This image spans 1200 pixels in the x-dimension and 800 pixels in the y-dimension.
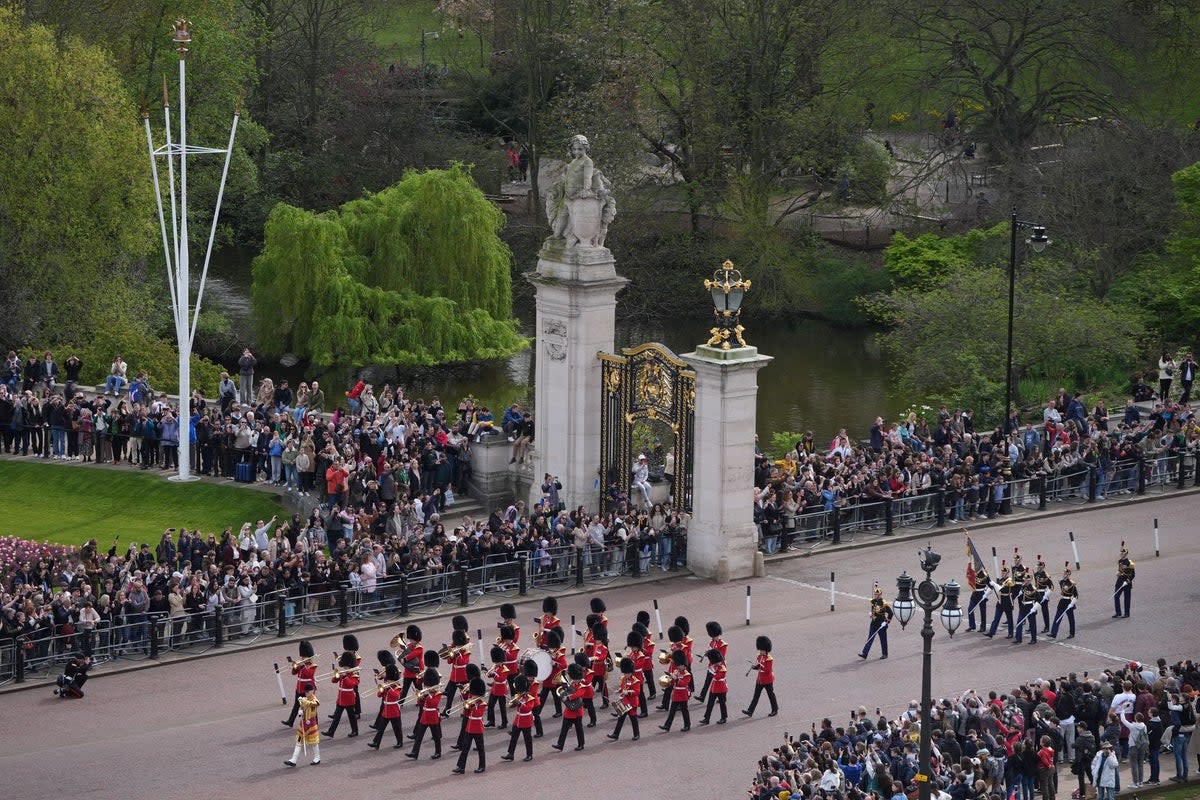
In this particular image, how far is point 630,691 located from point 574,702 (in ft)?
3.07

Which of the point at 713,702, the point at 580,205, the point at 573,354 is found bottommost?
the point at 713,702

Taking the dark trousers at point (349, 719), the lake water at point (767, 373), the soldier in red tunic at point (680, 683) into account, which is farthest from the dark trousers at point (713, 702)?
the lake water at point (767, 373)

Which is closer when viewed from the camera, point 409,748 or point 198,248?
point 409,748

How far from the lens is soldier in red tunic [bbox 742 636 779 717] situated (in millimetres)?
35469

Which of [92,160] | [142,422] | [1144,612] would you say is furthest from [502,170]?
[1144,612]

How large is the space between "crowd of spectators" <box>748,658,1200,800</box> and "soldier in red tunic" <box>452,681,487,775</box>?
377 cm

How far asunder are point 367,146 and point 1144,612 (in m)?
46.4

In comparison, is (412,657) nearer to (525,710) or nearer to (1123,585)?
(525,710)

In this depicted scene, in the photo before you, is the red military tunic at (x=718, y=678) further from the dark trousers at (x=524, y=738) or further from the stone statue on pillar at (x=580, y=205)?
the stone statue on pillar at (x=580, y=205)

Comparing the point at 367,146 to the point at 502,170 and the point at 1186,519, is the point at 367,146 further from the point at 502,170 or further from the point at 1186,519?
the point at 1186,519

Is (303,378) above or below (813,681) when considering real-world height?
above

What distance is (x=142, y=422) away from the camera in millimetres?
48562

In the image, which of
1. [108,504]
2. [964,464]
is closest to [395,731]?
[108,504]

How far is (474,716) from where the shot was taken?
3338cm
